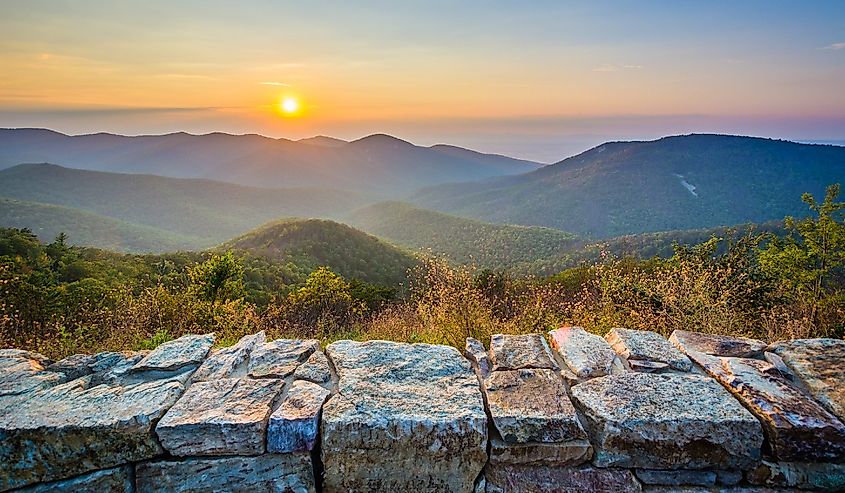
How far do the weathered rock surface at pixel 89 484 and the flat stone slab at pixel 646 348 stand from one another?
249 cm

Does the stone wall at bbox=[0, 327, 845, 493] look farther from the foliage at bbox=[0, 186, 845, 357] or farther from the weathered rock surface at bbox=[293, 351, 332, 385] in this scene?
the foliage at bbox=[0, 186, 845, 357]

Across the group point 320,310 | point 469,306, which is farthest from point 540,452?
point 320,310

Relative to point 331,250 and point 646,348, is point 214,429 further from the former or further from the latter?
point 331,250

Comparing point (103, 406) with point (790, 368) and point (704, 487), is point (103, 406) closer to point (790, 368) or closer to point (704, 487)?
point (704, 487)

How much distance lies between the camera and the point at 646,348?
2656 mm

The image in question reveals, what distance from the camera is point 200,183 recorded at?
9619 cm

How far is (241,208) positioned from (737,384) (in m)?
95.2

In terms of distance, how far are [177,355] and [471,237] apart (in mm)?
43204

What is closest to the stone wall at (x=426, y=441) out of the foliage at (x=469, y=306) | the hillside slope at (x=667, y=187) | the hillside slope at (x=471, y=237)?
the foliage at (x=469, y=306)

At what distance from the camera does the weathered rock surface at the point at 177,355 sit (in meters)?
2.51

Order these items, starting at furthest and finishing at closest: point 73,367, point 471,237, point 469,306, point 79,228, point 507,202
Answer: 1. point 507,202
2. point 79,228
3. point 471,237
4. point 469,306
5. point 73,367

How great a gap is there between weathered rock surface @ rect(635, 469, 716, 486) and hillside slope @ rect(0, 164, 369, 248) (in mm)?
68906

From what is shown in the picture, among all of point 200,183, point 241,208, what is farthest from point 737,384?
point 200,183

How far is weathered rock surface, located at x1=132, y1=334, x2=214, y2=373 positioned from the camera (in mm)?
2514
